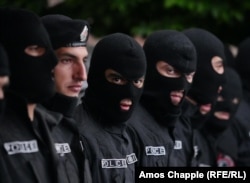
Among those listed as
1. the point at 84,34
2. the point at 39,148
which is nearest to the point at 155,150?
the point at 84,34

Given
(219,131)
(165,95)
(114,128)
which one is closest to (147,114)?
(165,95)

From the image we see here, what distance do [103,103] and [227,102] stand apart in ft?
10.5

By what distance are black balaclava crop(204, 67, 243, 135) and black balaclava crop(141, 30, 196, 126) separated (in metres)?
1.56

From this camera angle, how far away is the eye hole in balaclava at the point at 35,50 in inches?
281

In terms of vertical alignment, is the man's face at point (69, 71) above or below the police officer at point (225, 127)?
above

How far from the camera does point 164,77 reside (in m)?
9.48

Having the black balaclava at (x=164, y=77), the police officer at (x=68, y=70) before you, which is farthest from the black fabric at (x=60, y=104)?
the black balaclava at (x=164, y=77)

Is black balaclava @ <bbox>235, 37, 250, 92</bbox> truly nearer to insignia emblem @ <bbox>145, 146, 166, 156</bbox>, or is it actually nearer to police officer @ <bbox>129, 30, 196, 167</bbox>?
police officer @ <bbox>129, 30, 196, 167</bbox>

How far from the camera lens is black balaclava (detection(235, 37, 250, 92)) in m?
12.7

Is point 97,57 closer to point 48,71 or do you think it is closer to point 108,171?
point 108,171

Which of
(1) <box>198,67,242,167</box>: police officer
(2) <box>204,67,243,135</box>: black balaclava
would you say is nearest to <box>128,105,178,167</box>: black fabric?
(1) <box>198,67,242,167</box>: police officer

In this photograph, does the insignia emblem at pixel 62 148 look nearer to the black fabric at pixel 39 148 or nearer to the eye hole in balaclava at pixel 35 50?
the black fabric at pixel 39 148

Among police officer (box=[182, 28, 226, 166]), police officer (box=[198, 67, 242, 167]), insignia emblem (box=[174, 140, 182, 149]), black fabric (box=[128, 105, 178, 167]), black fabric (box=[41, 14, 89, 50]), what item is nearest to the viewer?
black fabric (box=[41, 14, 89, 50])

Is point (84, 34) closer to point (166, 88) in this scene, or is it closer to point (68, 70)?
point (68, 70)
